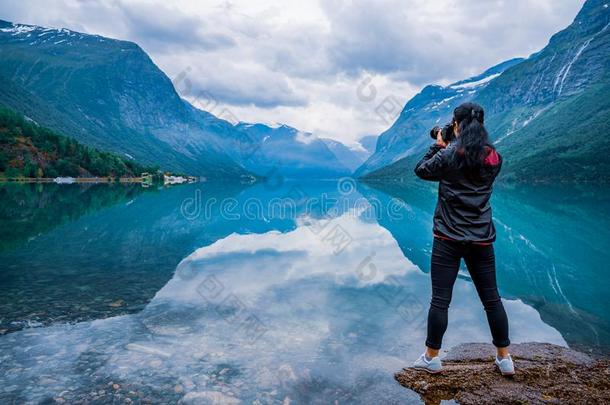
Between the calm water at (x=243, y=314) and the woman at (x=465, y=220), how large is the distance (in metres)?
1.57

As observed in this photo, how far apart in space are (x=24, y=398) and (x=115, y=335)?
2.63m

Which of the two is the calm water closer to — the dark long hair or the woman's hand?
the dark long hair

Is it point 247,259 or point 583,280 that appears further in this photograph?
point 247,259

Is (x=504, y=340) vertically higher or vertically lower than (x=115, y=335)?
higher

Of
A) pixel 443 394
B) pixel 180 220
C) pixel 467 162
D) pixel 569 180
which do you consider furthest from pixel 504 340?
pixel 569 180

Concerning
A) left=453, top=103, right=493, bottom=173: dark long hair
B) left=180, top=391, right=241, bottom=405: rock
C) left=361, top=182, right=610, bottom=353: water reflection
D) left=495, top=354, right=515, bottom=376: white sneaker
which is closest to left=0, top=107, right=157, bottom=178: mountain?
left=361, top=182, right=610, bottom=353: water reflection

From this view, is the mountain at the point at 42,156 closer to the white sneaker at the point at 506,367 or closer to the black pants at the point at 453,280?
the black pants at the point at 453,280

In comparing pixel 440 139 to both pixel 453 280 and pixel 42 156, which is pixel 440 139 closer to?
pixel 453 280

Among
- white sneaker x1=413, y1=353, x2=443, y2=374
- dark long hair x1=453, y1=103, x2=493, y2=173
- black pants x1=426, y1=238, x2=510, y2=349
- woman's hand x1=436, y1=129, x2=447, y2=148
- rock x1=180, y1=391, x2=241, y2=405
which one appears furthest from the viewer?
woman's hand x1=436, y1=129, x2=447, y2=148

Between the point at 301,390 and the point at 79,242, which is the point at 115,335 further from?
the point at 79,242

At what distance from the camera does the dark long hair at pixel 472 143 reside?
20.9 ft

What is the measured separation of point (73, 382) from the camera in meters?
6.38

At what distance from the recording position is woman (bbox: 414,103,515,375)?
6.46 m

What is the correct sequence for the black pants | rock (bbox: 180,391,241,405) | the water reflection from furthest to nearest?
the water reflection < the black pants < rock (bbox: 180,391,241,405)
